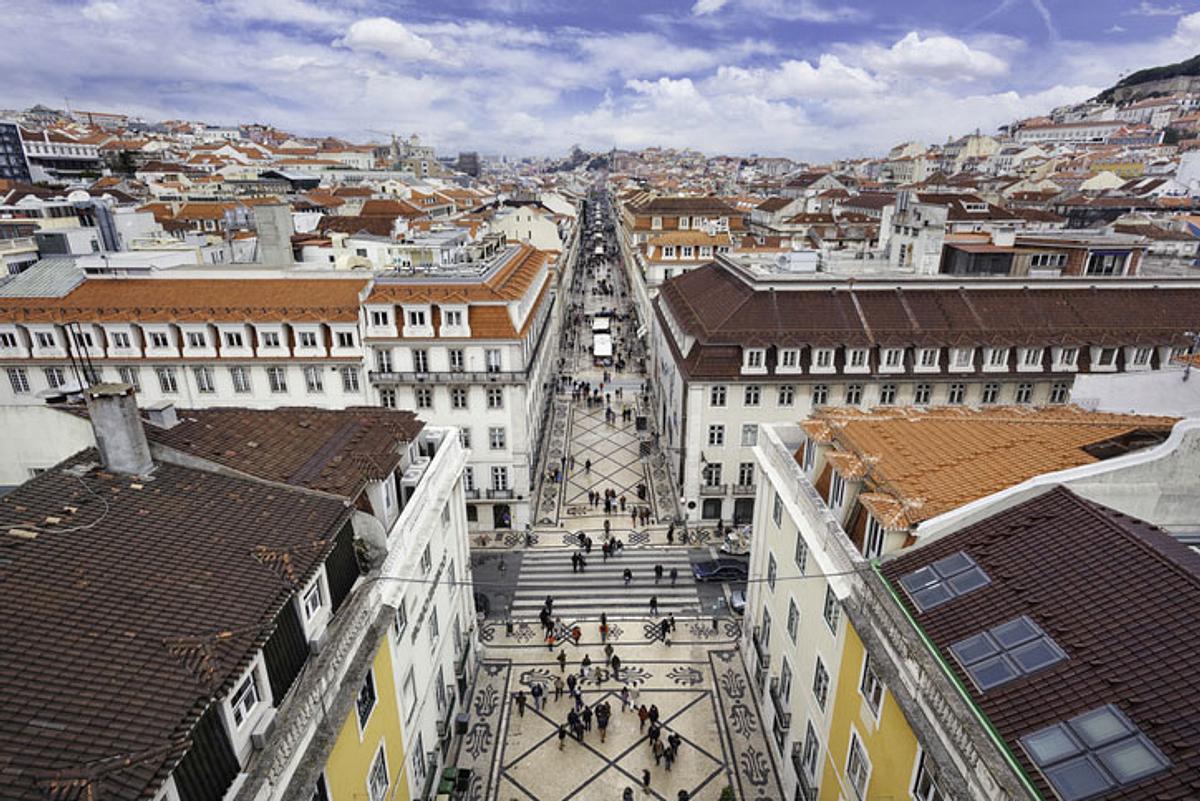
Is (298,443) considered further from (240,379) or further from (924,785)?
→ (240,379)

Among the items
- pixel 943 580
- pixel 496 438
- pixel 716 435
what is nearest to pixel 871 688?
pixel 943 580

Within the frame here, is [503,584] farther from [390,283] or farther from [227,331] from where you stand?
[227,331]

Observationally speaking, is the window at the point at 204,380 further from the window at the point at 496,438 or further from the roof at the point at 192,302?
the window at the point at 496,438

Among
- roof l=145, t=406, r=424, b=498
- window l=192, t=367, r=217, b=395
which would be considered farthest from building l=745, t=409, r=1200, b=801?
window l=192, t=367, r=217, b=395

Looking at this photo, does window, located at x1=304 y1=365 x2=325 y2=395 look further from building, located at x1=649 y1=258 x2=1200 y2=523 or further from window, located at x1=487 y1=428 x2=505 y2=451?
building, located at x1=649 y1=258 x2=1200 y2=523

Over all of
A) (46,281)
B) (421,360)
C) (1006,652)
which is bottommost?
(421,360)

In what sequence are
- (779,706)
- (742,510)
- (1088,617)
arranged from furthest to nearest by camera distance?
1. (742,510)
2. (779,706)
3. (1088,617)

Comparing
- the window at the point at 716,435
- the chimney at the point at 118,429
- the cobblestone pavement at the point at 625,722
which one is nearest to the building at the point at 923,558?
the cobblestone pavement at the point at 625,722
